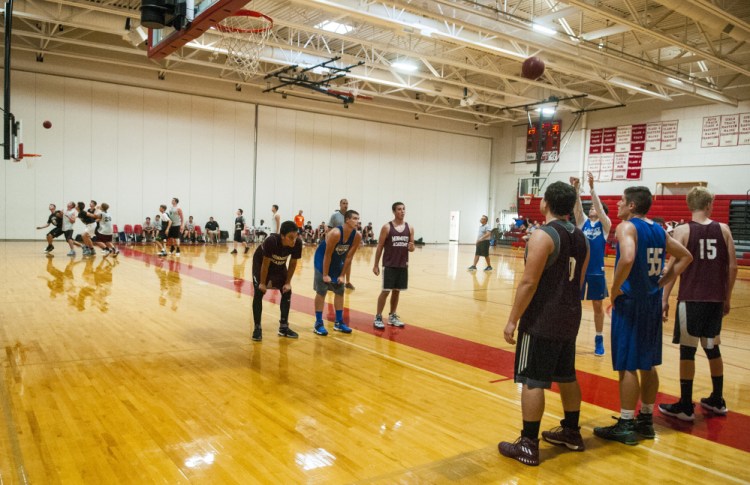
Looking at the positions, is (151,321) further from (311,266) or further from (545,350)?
(311,266)

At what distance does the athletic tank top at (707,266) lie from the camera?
14.1 feet

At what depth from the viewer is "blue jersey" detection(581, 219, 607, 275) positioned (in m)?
6.30

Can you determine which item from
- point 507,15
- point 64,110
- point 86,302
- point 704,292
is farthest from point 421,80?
point 704,292

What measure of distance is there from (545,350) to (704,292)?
6.11 ft

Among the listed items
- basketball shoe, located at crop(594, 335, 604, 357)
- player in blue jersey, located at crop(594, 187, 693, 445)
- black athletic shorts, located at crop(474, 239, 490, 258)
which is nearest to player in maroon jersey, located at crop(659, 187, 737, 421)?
player in blue jersey, located at crop(594, 187, 693, 445)

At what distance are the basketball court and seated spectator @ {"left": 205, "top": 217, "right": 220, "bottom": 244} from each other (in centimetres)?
93

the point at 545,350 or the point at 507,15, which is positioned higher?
the point at 507,15

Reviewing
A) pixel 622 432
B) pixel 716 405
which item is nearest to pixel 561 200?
pixel 622 432

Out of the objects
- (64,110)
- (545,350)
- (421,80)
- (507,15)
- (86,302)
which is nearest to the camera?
(545,350)

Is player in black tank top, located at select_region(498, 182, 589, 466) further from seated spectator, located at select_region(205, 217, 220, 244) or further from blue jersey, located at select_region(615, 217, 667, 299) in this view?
seated spectator, located at select_region(205, 217, 220, 244)

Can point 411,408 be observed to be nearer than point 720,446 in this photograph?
No

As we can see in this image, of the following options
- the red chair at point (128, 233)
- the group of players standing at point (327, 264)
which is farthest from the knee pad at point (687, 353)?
the red chair at point (128, 233)

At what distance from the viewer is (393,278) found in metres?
7.12

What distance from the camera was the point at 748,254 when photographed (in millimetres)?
20781
